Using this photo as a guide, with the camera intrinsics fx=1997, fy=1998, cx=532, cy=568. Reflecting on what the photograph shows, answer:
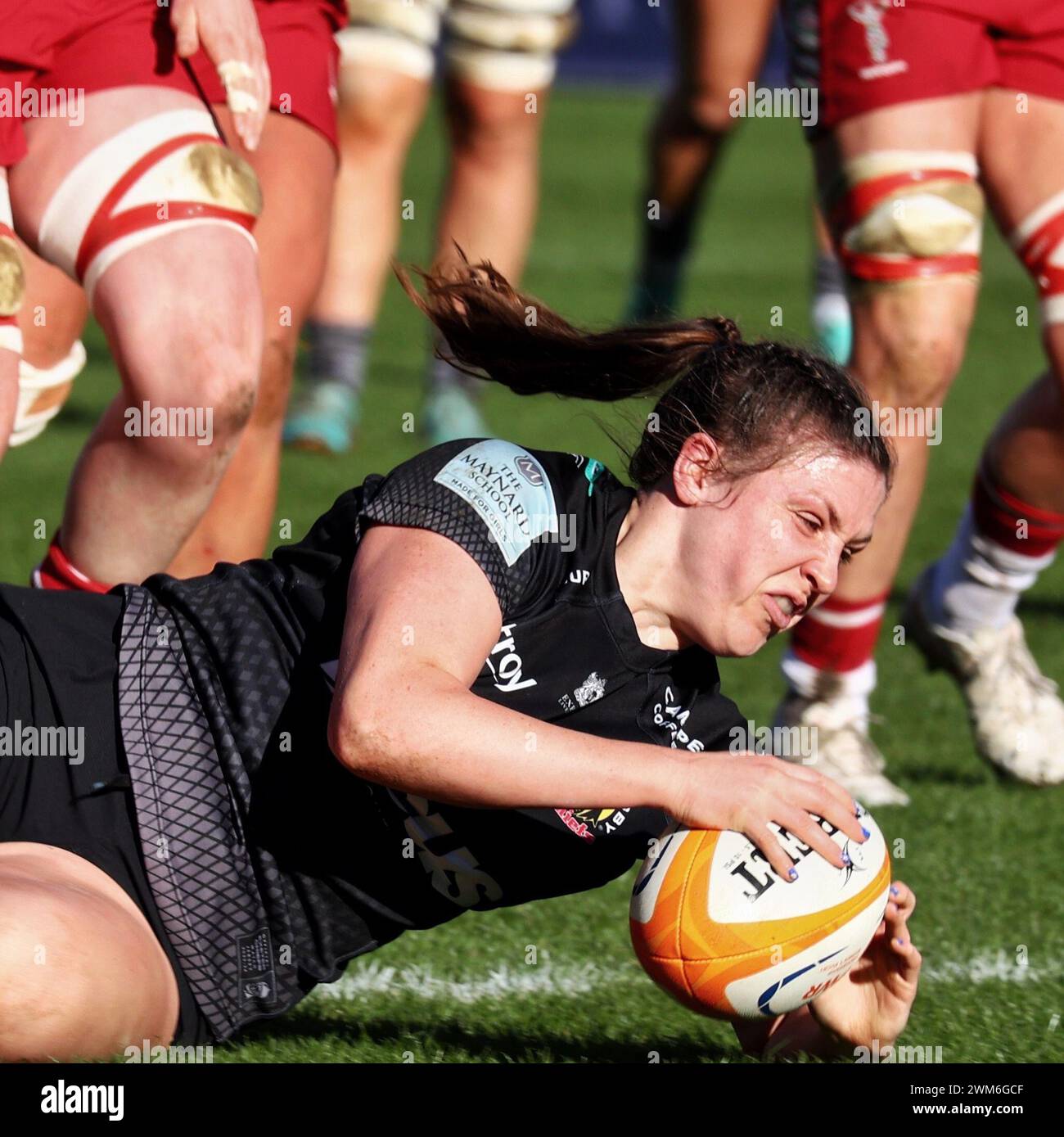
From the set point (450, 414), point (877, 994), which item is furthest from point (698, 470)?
point (450, 414)

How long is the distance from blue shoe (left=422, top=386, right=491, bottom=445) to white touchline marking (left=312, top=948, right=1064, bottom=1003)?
3.96m

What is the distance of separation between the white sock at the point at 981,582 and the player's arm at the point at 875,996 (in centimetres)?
184

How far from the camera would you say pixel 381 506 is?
2.66 m

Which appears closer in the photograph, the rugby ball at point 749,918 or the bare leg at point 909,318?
the rugby ball at point 749,918

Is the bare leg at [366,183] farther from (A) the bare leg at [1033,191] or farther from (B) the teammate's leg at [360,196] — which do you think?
(A) the bare leg at [1033,191]

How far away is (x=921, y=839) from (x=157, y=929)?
185 cm

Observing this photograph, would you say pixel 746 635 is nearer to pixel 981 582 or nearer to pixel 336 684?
pixel 336 684

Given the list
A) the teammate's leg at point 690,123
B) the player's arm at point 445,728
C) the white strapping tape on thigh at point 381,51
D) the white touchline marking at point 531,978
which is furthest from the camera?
the teammate's leg at point 690,123

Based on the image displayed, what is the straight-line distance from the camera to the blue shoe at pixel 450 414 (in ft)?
23.7

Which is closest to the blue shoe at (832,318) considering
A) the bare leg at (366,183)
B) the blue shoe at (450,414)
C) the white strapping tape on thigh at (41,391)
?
the blue shoe at (450,414)

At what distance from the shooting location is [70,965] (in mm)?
2596

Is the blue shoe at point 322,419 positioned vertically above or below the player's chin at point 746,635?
below

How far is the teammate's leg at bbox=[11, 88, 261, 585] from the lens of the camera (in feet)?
10.9

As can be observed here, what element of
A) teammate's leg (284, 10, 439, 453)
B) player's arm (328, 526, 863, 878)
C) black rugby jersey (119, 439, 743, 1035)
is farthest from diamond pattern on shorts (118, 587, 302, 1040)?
teammate's leg (284, 10, 439, 453)
